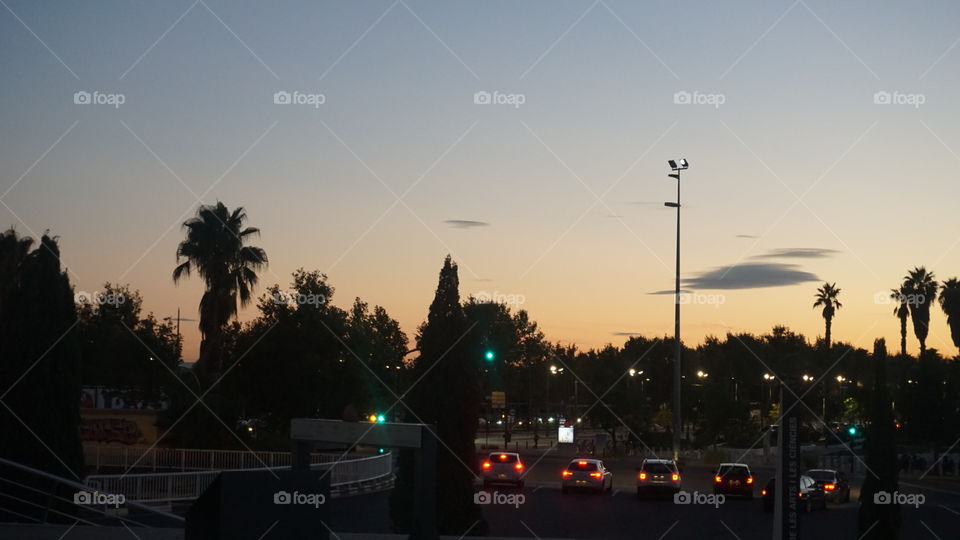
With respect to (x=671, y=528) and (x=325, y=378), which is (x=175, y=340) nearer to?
(x=325, y=378)

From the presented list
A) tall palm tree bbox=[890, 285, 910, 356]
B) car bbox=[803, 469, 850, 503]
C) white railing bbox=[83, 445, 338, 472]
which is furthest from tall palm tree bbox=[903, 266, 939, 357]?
white railing bbox=[83, 445, 338, 472]

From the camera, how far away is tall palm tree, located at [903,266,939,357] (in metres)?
88.8

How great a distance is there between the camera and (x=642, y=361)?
353 feet

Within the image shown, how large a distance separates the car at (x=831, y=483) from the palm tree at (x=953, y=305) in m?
44.0

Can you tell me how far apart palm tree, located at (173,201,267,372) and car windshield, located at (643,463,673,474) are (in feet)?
78.4

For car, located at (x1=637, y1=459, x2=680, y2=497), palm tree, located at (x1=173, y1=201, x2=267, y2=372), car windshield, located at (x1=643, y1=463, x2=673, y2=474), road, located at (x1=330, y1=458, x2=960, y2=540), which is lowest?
road, located at (x1=330, y1=458, x2=960, y2=540)

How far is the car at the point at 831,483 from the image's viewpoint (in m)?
39.0

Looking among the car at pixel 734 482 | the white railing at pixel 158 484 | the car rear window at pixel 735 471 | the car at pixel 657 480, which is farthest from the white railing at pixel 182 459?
the car rear window at pixel 735 471

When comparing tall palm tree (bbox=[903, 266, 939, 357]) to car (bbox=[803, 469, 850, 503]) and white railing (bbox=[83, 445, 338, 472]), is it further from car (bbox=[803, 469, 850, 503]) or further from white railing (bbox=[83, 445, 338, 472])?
white railing (bbox=[83, 445, 338, 472])

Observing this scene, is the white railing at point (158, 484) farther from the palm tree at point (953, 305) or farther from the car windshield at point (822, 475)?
the palm tree at point (953, 305)

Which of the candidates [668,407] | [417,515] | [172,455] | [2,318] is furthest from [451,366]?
[668,407]

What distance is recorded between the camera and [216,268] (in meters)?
52.0

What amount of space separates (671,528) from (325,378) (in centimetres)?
2765

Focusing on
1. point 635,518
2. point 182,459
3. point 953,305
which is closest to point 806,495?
point 635,518
